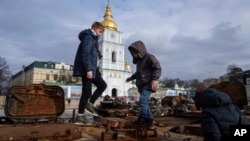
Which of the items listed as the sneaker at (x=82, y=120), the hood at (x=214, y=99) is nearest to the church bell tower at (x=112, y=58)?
the sneaker at (x=82, y=120)

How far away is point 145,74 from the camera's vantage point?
4.37 meters

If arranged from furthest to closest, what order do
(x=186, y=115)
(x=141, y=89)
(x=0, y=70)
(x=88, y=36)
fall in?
1. (x=0, y=70)
2. (x=186, y=115)
3. (x=88, y=36)
4. (x=141, y=89)

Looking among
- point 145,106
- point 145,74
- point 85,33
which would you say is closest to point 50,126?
point 145,106

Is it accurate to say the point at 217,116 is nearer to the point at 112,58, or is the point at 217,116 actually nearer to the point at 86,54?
the point at 86,54

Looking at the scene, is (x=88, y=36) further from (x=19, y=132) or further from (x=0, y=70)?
(x=0, y=70)

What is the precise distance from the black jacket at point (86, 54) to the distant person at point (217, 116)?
2612mm

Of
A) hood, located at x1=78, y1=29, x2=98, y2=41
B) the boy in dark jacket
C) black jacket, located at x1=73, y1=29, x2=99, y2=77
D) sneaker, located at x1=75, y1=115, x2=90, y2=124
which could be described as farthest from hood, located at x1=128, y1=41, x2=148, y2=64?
sneaker, located at x1=75, y1=115, x2=90, y2=124

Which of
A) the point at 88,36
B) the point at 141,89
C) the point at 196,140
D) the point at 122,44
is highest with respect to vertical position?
the point at 122,44

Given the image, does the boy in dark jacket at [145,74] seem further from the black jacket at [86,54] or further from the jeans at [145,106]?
the black jacket at [86,54]

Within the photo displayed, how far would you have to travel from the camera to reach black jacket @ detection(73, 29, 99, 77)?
16.2 ft

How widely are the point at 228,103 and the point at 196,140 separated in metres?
0.63

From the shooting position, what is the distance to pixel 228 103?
8.96 ft

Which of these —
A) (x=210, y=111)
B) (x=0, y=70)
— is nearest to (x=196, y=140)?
(x=210, y=111)

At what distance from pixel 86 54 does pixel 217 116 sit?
2.96 meters
